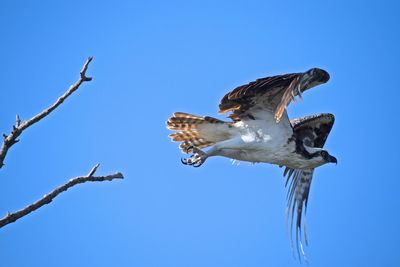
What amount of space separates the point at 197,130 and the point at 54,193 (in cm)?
499

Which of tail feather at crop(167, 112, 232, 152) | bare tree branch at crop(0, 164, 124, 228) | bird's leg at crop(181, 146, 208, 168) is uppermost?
tail feather at crop(167, 112, 232, 152)

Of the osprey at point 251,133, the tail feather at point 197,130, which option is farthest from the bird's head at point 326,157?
the tail feather at point 197,130

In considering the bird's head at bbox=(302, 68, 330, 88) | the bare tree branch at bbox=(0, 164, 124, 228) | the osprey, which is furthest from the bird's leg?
the bare tree branch at bbox=(0, 164, 124, 228)

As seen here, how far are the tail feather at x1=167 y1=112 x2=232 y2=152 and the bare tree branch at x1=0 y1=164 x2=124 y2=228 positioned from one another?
14.7 ft

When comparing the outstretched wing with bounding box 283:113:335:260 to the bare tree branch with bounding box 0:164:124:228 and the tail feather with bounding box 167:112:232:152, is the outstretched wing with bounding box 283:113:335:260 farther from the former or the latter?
the bare tree branch with bounding box 0:164:124:228

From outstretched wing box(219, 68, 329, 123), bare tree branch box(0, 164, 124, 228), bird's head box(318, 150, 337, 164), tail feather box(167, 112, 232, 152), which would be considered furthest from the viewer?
bird's head box(318, 150, 337, 164)

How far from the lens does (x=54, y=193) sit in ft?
12.5

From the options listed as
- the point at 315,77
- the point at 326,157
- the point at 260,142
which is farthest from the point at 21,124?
the point at 326,157

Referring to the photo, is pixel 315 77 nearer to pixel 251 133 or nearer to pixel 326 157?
pixel 251 133

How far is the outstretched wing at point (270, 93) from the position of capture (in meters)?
6.77

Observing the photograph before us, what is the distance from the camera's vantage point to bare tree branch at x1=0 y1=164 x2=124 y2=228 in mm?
3607

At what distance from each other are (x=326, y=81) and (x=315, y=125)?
2391 millimetres

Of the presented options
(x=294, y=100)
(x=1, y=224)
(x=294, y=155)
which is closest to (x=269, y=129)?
(x=294, y=155)

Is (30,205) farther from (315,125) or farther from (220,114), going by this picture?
(315,125)
